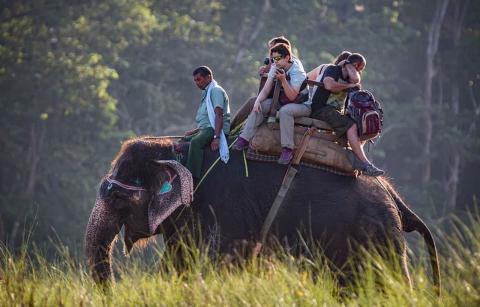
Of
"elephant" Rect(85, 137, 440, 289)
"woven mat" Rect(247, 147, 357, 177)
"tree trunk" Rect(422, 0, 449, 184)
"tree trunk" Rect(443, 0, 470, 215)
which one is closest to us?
"elephant" Rect(85, 137, 440, 289)

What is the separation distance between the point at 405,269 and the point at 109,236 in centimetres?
271

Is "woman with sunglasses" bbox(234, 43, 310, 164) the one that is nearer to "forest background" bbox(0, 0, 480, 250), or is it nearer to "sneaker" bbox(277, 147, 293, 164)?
"sneaker" bbox(277, 147, 293, 164)

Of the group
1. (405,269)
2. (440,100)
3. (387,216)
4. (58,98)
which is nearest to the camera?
(405,269)

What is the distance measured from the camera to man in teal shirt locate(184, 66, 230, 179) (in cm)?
950

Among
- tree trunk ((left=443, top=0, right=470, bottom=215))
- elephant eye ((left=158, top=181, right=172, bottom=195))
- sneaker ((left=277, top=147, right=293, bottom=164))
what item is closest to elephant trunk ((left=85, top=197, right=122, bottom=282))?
elephant eye ((left=158, top=181, right=172, bottom=195))

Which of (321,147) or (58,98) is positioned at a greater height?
(321,147)

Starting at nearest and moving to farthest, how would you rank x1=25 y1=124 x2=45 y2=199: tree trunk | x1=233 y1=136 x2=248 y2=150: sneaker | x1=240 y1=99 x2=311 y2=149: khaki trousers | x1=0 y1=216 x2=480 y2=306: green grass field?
x1=0 y1=216 x2=480 y2=306: green grass field → x1=240 y1=99 x2=311 y2=149: khaki trousers → x1=233 y1=136 x2=248 y2=150: sneaker → x1=25 y1=124 x2=45 y2=199: tree trunk

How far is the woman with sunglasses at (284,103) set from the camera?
9.19 meters

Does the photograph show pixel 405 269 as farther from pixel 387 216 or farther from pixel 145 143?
pixel 145 143

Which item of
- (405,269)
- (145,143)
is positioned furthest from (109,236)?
(405,269)

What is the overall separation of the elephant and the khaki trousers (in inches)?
10.6

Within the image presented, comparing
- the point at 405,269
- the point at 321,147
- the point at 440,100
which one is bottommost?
the point at 440,100

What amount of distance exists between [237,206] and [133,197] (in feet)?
3.26

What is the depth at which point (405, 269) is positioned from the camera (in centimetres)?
846
